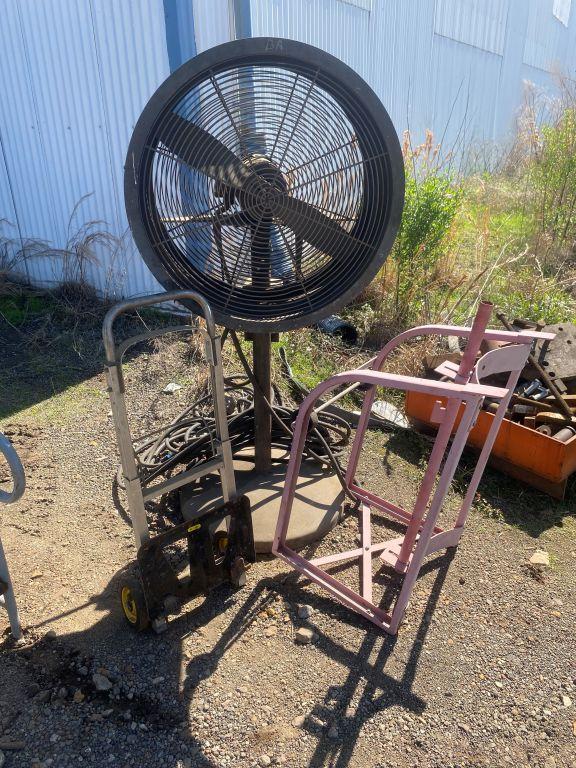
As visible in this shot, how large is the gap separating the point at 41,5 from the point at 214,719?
596cm

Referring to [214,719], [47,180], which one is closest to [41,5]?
[47,180]

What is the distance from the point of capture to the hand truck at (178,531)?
204 centimetres

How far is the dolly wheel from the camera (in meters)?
2.18

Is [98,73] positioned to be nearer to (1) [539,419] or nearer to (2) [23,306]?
(2) [23,306]

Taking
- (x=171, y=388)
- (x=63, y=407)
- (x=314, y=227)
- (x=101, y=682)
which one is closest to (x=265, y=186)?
(x=314, y=227)

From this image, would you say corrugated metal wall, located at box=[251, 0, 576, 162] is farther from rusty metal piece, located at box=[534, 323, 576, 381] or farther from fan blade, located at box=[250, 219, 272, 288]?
rusty metal piece, located at box=[534, 323, 576, 381]

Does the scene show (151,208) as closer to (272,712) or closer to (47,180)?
(272,712)

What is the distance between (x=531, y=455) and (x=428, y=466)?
114cm

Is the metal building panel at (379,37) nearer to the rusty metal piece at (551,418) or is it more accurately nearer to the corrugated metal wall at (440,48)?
the corrugated metal wall at (440,48)

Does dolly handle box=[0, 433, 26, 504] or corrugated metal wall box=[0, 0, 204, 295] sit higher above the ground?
corrugated metal wall box=[0, 0, 204, 295]

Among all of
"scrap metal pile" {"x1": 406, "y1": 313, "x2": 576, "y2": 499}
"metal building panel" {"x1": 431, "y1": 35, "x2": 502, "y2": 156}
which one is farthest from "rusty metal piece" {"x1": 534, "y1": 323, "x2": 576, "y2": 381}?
"metal building panel" {"x1": 431, "y1": 35, "x2": 502, "y2": 156}

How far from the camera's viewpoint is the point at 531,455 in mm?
3068

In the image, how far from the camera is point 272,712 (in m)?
1.98

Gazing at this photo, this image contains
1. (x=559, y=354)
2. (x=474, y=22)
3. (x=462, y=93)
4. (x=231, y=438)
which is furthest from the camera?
(x=462, y=93)
